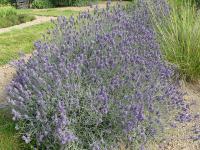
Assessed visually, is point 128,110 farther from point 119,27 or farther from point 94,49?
point 119,27

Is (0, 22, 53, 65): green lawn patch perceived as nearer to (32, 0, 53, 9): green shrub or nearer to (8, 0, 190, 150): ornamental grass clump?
(8, 0, 190, 150): ornamental grass clump

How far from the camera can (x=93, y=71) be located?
3.47m

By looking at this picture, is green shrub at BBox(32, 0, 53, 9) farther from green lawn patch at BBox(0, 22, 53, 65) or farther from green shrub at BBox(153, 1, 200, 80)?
green shrub at BBox(153, 1, 200, 80)

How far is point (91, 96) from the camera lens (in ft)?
10.4

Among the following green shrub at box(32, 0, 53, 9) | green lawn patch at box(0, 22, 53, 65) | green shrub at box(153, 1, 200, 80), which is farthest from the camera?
green shrub at box(32, 0, 53, 9)

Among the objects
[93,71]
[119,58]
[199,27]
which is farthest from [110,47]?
[199,27]

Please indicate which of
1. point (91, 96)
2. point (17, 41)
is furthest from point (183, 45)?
point (17, 41)

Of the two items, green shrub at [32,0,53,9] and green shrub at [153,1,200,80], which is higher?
green shrub at [32,0,53,9]

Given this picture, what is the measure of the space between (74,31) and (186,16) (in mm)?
2044

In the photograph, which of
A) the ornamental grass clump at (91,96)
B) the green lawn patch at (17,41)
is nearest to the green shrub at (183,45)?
the ornamental grass clump at (91,96)

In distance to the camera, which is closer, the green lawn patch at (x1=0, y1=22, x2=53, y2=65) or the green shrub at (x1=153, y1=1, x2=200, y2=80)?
the green shrub at (x1=153, y1=1, x2=200, y2=80)

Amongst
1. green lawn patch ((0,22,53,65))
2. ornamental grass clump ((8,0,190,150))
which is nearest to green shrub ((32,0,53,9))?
green lawn patch ((0,22,53,65))

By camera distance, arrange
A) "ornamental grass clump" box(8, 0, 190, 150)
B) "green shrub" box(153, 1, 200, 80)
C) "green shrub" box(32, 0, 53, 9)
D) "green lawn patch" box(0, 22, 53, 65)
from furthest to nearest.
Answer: "green shrub" box(32, 0, 53, 9), "green lawn patch" box(0, 22, 53, 65), "green shrub" box(153, 1, 200, 80), "ornamental grass clump" box(8, 0, 190, 150)

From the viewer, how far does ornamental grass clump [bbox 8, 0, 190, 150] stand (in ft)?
10.2
